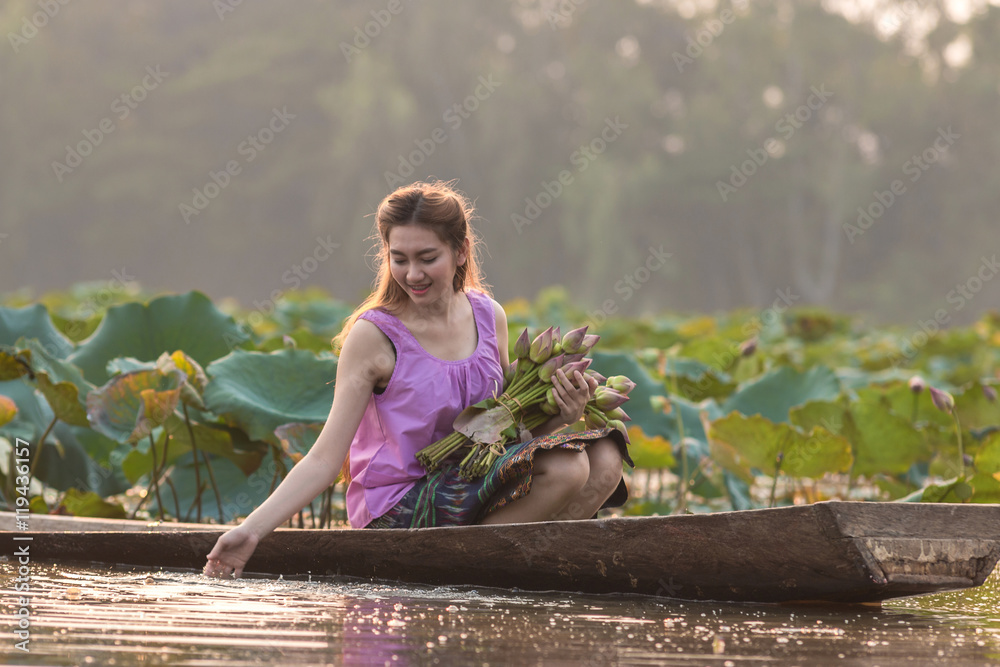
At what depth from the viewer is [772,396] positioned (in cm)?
394

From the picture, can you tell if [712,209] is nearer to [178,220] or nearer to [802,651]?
[178,220]

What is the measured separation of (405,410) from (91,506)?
3.97ft

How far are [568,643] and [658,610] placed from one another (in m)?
0.33

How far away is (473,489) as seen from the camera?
2.36 metres

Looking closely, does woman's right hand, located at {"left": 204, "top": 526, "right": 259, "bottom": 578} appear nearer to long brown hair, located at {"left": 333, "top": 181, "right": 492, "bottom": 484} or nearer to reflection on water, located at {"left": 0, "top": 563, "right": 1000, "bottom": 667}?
reflection on water, located at {"left": 0, "top": 563, "right": 1000, "bottom": 667}

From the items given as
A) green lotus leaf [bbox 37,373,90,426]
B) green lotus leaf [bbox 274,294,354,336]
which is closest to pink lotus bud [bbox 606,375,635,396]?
green lotus leaf [bbox 37,373,90,426]

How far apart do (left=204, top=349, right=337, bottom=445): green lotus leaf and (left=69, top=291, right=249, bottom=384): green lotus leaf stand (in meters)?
0.48

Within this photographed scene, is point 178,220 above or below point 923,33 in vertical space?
below

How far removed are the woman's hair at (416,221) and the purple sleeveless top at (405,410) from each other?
50mm

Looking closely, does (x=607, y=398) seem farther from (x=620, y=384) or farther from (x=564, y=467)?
(x=564, y=467)

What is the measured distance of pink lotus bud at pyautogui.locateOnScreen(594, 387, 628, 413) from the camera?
7.98ft

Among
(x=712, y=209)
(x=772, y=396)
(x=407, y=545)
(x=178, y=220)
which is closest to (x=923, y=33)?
(x=712, y=209)

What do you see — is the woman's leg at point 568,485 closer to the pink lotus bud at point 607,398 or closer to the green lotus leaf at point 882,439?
the pink lotus bud at point 607,398

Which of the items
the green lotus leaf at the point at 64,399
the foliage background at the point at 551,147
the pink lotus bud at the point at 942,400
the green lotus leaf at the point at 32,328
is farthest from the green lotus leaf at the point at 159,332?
the foliage background at the point at 551,147
